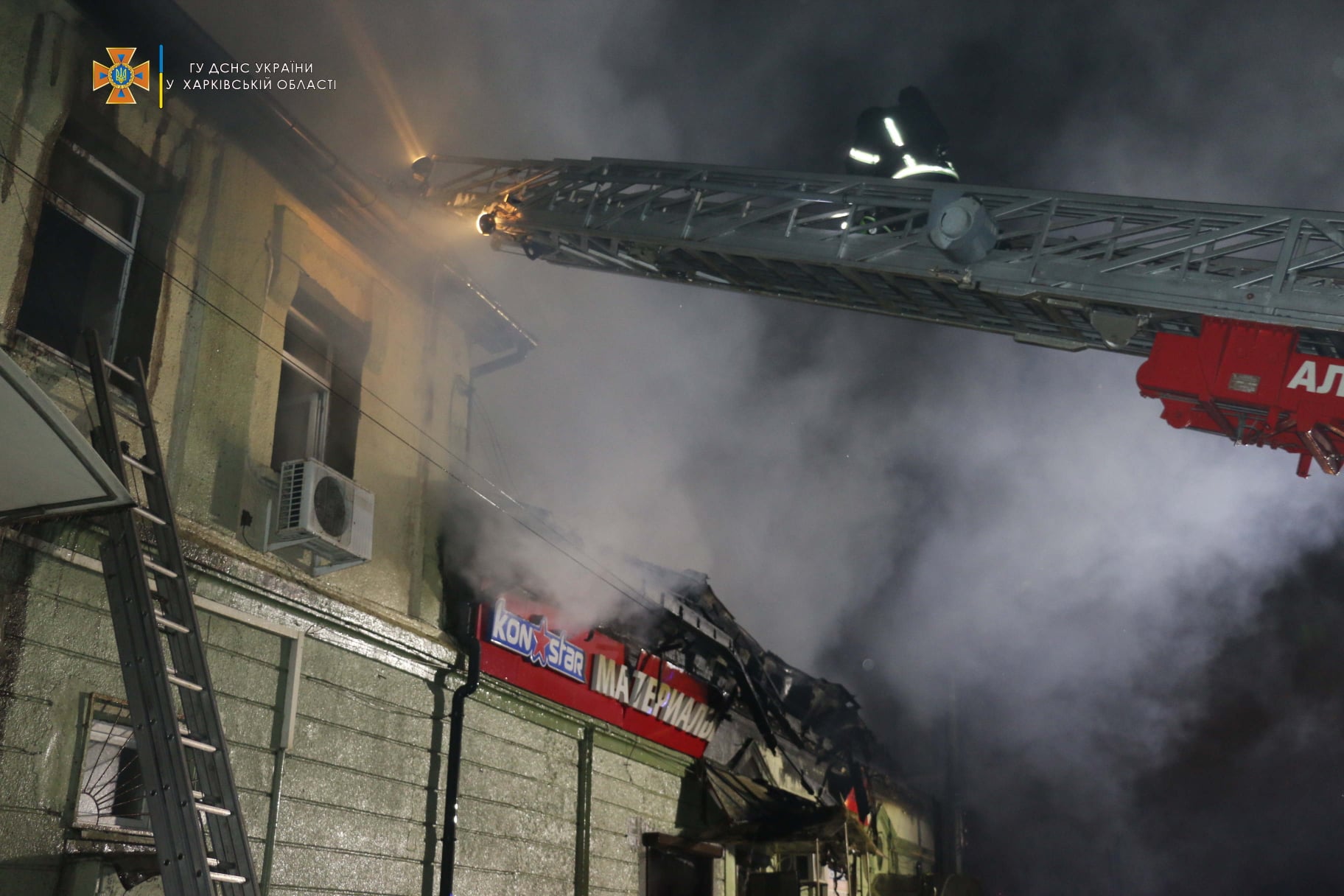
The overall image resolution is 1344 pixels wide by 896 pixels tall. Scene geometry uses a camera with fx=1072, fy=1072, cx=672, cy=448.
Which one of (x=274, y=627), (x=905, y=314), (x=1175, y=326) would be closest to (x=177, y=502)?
(x=274, y=627)

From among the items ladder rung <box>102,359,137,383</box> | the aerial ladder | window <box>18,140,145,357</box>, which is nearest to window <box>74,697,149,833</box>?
ladder rung <box>102,359,137,383</box>

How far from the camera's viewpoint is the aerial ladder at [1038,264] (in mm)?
6582

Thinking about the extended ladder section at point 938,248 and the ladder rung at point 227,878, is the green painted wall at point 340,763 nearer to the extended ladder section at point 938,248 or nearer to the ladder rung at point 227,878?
the ladder rung at point 227,878

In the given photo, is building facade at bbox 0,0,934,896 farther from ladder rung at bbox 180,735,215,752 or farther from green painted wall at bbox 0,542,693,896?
ladder rung at bbox 180,735,215,752

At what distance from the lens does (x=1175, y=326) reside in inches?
285

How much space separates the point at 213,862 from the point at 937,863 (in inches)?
778

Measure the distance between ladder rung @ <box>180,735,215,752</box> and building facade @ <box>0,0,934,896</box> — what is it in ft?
3.32

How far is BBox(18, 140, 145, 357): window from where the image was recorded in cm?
635

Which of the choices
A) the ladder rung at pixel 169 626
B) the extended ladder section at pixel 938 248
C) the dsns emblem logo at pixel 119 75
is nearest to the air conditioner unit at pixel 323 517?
the ladder rung at pixel 169 626

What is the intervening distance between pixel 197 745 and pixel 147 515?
4.21 feet

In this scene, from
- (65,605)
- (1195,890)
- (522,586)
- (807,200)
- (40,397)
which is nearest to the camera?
(40,397)

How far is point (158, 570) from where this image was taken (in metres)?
5.30

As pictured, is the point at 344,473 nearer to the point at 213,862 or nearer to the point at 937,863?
the point at 213,862

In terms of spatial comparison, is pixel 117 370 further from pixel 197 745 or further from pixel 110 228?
pixel 197 745
